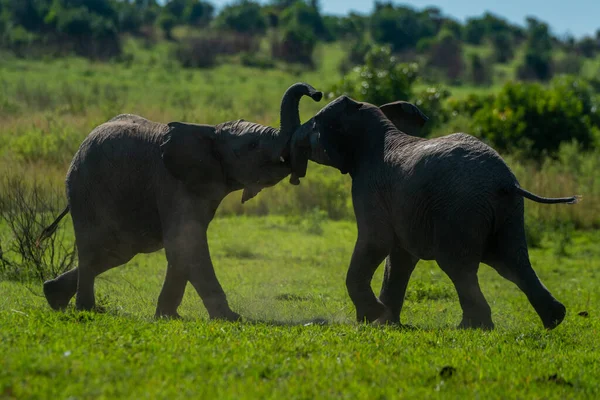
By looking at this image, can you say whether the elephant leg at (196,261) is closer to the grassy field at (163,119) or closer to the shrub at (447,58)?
the grassy field at (163,119)

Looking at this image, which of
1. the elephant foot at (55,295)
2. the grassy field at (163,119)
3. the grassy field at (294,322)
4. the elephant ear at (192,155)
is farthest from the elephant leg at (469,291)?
the grassy field at (163,119)

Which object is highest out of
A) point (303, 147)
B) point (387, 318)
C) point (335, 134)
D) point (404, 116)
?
point (404, 116)

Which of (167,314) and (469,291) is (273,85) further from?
(469,291)

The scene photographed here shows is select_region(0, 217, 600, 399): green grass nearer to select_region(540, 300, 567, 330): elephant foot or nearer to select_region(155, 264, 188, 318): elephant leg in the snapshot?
select_region(540, 300, 567, 330): elephant foot

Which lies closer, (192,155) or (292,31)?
(192,155)

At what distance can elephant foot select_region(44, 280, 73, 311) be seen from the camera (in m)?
11.5

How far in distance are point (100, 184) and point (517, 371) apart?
17.0ft

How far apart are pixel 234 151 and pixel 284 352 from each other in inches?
137

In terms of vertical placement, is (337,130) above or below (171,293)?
above

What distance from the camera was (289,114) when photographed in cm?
1095

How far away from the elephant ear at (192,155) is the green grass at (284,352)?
156cm

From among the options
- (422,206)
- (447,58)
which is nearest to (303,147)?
(422,206)

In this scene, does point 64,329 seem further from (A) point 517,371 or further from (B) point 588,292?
(B) point 588,292

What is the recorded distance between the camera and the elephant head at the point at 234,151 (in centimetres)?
1087
